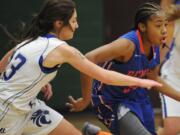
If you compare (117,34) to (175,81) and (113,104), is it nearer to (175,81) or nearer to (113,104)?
(175,81)

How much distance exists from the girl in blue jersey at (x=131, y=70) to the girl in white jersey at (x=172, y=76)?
0.49m

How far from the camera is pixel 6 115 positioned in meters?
4.32

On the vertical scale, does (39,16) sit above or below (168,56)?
above

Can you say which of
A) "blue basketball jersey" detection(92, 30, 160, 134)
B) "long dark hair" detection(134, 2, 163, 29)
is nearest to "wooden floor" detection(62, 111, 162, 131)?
"blue basketball jersey" detection(92, 30, 160, 134)

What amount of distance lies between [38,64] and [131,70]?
0.88 metres

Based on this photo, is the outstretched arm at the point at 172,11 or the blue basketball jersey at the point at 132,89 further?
the outstretched arm at the point at 172,11

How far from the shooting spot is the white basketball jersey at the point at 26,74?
166 inches

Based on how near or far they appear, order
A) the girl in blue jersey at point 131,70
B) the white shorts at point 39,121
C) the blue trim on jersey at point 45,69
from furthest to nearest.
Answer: the girl in blue jersey at point 131,70 < the white shorts at point 39,121 < the blue trim on jersey at point 45,69

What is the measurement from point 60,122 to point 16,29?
3.99m

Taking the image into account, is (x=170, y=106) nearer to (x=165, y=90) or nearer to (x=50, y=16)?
(x=165, y=90)

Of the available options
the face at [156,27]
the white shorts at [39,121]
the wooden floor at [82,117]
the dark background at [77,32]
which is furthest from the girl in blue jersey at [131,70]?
the dark background at [77,32]

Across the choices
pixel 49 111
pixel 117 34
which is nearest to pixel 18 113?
pixel 49 111

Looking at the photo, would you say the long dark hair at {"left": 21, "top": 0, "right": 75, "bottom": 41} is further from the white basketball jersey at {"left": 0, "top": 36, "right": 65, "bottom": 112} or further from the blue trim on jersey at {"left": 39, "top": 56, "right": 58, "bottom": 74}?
the blue trim on jersey at {"left": 39, "top": 56, "right": 58, "bottom": 74}

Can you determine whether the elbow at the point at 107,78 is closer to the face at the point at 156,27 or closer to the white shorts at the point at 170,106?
the face at the point at 156,27
